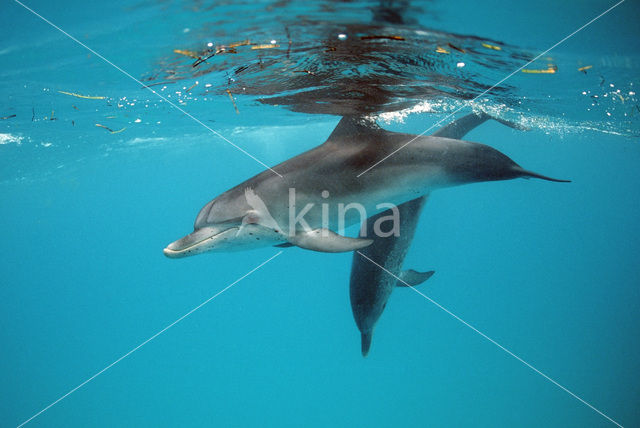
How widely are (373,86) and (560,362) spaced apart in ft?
59.6

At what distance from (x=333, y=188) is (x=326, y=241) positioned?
2.90 feet

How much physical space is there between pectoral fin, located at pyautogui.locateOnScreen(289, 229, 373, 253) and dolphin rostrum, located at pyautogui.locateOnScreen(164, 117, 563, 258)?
0.01 m

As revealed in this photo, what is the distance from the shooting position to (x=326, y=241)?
384 centimetres

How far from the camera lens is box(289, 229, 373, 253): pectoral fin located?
374cm

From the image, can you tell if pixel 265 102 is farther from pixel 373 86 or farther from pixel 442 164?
pixel 442 164

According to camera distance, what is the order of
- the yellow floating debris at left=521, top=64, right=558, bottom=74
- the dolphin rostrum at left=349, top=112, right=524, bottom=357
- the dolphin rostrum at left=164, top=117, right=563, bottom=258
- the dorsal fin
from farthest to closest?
the yellow floating debris at left=521, top=64, right=558, bottom=74
the dolphin rostrum at left=349, top=112, right=524, bottom=357
the dorsal fin
the dolphin rostrum at left=164, top=117, right=563, bottom=258

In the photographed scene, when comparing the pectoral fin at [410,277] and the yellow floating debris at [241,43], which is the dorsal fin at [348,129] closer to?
the yellow floating debris at [241,43]

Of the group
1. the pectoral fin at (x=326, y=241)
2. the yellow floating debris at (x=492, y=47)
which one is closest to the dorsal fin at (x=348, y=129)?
the pectoral fin at (x=326, y=241)

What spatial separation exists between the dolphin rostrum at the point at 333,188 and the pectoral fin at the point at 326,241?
0.03ft

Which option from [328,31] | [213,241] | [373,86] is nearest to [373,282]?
[213,241]

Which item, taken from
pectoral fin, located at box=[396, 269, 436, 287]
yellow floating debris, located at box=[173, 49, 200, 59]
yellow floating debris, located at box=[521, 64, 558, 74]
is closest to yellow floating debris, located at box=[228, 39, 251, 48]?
yellow floating debris, located at box=[173, 49, 200, 59]

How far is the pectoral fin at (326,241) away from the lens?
374cm

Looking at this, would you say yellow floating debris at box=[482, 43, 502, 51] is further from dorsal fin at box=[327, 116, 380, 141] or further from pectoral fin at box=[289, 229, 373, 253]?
pectoral fin at box=[289, 229, 373, 253]

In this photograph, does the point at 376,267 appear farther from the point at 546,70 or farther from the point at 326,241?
the point at 546,70
